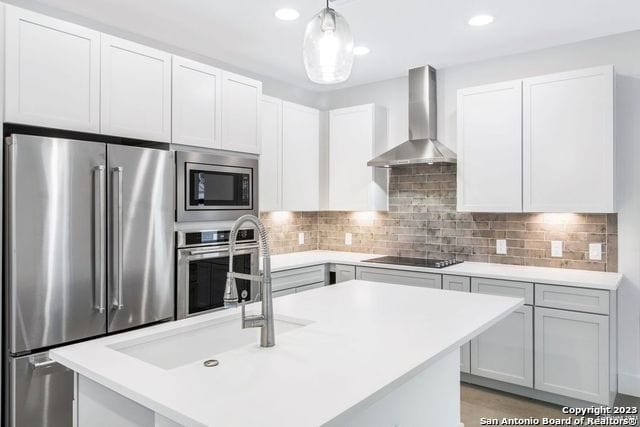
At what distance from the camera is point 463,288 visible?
3439 mm

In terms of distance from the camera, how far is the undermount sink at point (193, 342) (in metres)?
1.64

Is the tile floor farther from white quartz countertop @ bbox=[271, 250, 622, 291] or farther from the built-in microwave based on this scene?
the built-in microwave

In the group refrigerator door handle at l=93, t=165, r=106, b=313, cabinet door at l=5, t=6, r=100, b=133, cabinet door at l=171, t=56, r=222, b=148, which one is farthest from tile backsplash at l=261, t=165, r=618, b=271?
cabinet door at l=5, t=6, r=100, b=133

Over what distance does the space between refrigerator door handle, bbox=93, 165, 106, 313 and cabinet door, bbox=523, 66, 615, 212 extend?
116 inches

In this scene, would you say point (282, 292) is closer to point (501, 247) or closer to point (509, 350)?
point (509, 350)

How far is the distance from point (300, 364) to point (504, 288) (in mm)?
2362

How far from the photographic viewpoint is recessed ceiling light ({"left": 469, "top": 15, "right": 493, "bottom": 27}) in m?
3.02

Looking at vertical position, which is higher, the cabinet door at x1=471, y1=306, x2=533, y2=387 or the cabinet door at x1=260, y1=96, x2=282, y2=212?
the cabinet door at x1=260, y1=96, x2=282, y2=212

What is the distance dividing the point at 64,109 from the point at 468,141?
2.91m

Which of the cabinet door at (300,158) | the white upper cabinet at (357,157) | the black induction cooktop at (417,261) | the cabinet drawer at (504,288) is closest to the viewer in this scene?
the cabinet drawer at (504,288)

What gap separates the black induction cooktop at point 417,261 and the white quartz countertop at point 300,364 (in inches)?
61.8

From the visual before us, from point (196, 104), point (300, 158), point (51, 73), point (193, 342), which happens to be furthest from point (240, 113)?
point (193, 342)

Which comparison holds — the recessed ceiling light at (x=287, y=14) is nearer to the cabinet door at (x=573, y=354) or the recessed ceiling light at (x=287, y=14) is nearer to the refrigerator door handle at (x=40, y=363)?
the refrigerator door handle at (x=40, y=363)

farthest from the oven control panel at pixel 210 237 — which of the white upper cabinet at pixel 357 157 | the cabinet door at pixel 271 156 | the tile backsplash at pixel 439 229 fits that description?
the white upper cabinet at pixel 357 157
